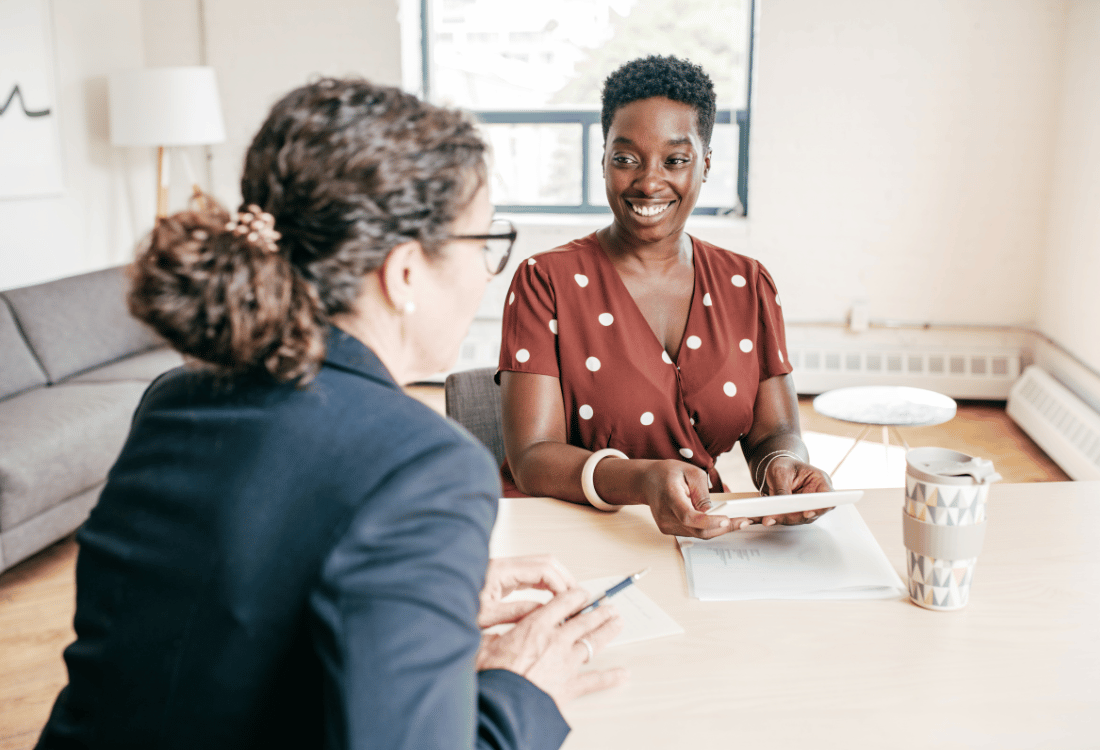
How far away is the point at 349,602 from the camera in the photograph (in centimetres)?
60

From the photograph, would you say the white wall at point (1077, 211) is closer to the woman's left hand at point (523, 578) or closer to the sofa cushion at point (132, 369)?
the woman's left hand at point (523, 578)

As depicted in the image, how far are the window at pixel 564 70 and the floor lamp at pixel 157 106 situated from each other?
3.77ft

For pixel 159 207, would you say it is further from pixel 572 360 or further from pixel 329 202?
pixel 329 202

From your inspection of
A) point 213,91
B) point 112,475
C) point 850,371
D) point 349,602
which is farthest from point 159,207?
point 349,602

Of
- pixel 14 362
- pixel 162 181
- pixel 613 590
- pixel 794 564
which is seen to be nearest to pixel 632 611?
pixel 613 590

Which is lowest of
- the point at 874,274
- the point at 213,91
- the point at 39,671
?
the point at 39,671

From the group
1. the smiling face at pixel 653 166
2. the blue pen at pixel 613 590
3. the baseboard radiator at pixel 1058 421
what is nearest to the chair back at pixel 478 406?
the smiling face at pixel 653 166

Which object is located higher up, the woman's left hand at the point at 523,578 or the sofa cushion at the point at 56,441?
the woman's left hand at the point at 523,578

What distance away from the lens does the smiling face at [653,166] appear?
5.56ft

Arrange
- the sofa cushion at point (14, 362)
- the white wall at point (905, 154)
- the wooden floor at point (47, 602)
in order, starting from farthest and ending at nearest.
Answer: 1. the white wall at point (905, 154)
2. the sofa cushion at point (14, 362)
3. the wooden floor at point (47, 602)

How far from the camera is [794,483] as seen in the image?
4.51ft

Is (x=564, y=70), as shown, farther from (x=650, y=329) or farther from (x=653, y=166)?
(x=650, y=329)

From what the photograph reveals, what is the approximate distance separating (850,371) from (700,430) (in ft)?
10.2

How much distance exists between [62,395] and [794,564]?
9.36 ft
